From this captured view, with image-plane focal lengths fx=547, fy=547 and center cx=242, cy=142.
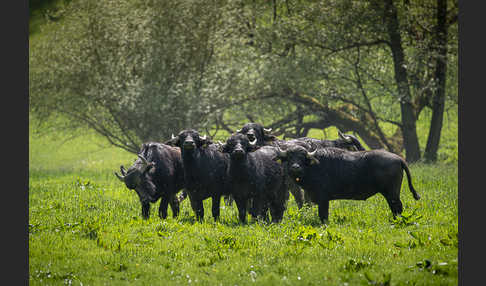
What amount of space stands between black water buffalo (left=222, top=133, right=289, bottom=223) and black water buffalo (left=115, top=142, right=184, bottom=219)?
1.70m

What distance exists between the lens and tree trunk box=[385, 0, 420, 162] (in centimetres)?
2598

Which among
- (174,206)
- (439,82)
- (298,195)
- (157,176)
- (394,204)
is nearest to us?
(394,204)

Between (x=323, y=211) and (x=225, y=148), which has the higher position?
(x=225, y=148)

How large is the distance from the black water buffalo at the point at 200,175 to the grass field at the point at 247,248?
1.60 ft

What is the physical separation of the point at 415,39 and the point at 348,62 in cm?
377

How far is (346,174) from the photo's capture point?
12.2 meters

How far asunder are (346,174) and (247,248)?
3.39m

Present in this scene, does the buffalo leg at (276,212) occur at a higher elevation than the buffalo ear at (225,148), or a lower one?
lower

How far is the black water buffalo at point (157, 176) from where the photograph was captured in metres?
12.8

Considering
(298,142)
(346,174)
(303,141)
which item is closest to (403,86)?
(303,141)

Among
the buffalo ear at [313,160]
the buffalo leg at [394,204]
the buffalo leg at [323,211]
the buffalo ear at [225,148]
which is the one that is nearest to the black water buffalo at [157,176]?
the buffalo ear at [225,148]

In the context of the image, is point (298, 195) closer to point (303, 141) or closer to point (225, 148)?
point (303, 141)

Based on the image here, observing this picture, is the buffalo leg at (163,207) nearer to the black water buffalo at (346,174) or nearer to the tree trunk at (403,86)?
the black water buffalo at (346,174)

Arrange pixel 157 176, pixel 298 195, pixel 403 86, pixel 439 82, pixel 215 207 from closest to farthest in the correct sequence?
pixel 215 207 → pixel 157 176 → pixel 298 195 → pixel 439 82 → pixel 403 86
